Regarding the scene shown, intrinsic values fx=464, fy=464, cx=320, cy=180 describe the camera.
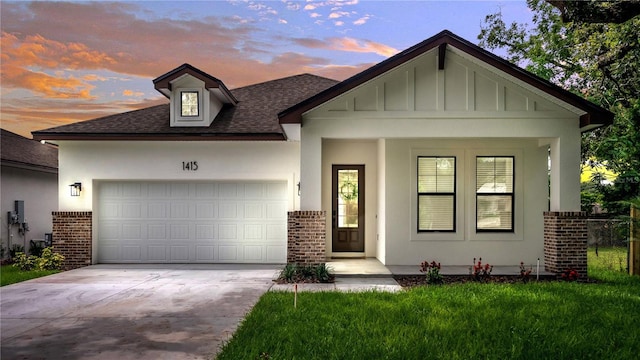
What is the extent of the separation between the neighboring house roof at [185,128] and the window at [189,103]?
1.93 feet

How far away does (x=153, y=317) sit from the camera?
23.3ft

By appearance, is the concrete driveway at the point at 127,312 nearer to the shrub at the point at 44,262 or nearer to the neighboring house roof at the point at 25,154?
the shrub at the point at 44,262

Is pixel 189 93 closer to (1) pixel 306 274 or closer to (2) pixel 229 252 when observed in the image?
(2) pixel 229 252

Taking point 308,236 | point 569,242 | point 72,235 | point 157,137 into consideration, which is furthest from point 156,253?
point 569,242

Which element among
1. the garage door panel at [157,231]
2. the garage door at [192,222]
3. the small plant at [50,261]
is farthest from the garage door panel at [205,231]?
the small plant at [50,261]

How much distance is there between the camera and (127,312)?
7445 millimetres

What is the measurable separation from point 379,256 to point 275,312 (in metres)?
5.85

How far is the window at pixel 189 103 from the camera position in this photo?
13375 mm

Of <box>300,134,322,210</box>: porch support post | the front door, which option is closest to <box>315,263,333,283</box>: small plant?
<box>300,134,322,210</box>: porch support post

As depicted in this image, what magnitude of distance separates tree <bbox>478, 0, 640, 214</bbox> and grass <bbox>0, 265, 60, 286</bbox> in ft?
47.8

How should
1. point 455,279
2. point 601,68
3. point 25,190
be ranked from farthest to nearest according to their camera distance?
point 25,190
point 601,68
point 455,279

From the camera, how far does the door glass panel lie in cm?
1327

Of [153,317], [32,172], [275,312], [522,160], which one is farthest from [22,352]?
[32,172]

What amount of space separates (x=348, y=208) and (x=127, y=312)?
714 cm
